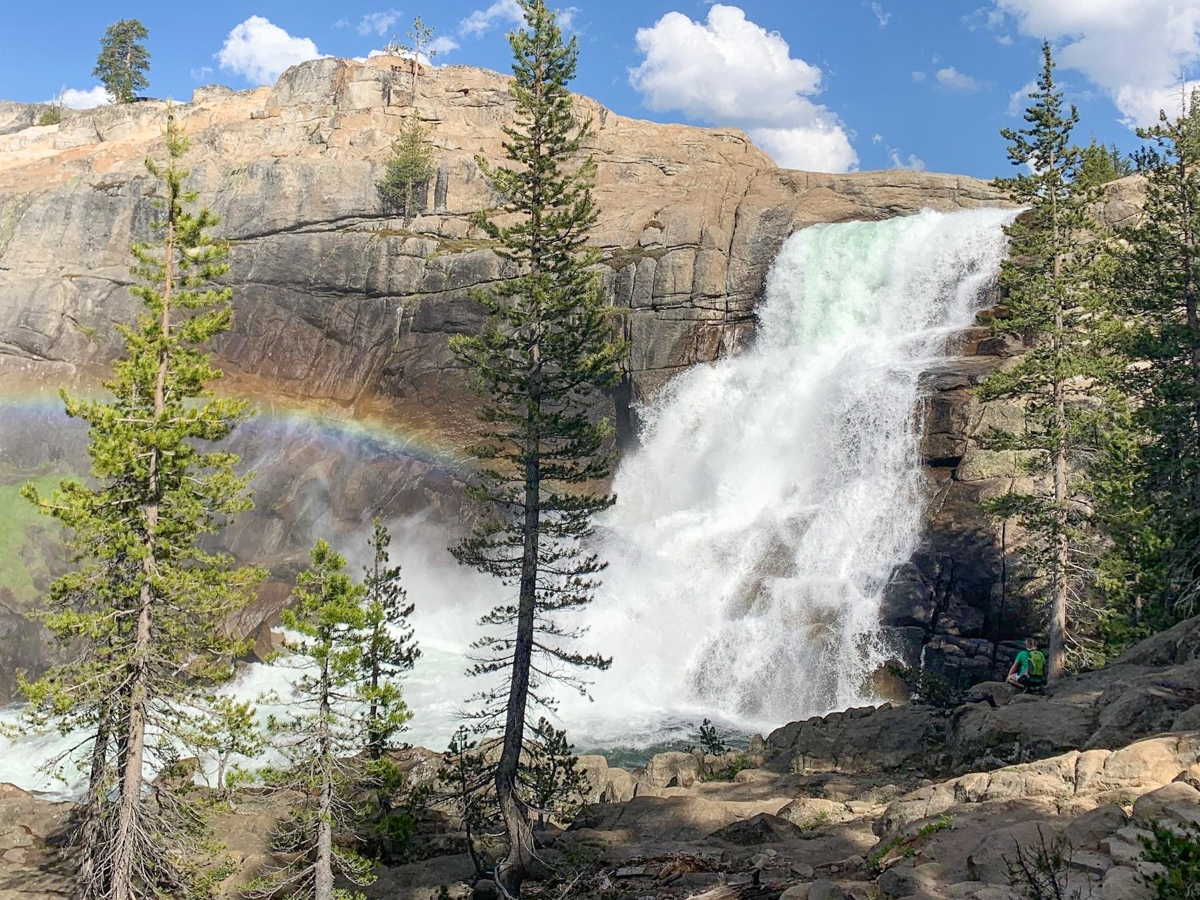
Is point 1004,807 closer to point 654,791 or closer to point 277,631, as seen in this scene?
point 654,791

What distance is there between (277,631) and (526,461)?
30.5 meters

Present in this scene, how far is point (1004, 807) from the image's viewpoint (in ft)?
37.7

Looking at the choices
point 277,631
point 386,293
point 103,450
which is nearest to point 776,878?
point 103,450

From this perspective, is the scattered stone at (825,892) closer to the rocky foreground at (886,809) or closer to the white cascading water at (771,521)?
the rocky foreground at (886,809)

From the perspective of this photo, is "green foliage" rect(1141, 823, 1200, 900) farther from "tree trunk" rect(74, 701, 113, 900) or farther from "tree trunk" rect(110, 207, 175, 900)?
"tree trunk" rect(74, 701, 113, 900)

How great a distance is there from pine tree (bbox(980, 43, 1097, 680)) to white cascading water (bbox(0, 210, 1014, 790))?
6.65 meters

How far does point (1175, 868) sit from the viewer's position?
6633mm

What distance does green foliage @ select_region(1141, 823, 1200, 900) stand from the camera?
653 cm

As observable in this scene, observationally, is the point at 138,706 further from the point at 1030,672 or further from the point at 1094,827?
the point at 1030,672

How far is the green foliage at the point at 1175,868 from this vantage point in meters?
6.53

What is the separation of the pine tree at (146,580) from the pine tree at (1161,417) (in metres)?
23.4

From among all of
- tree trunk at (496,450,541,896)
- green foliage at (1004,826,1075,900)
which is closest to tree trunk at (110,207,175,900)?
tree trunk at (496,450,541,896)

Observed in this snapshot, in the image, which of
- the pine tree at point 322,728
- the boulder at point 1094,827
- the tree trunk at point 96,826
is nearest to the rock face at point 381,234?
the pine tree at point 322,728

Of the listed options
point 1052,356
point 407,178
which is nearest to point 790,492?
point 1052,356
